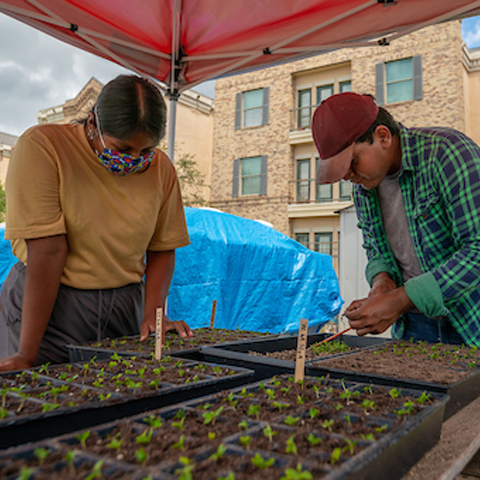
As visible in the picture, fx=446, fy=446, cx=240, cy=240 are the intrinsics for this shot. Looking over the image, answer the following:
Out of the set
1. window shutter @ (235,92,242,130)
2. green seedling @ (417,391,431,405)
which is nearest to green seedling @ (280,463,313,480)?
green seedling @ (417,391,431,405)

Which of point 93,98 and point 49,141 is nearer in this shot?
point 49,141

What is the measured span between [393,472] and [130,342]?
1184mm

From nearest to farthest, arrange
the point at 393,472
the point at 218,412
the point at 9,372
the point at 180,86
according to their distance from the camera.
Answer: the point at 393,472 < the point at 218,412 < the point at 9,372 < the point at 180,86

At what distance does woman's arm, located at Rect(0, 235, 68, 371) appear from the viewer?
1436mm

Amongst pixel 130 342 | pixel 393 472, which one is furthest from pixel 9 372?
pixel 393 472

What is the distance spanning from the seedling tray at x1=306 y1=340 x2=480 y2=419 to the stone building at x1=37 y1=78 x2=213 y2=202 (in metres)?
12.4

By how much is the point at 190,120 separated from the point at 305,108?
4.09 m

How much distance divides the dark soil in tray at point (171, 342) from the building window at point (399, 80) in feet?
34.2

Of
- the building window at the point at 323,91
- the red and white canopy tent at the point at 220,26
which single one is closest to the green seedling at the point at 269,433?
the red and white canopy tent at the point at 220,26

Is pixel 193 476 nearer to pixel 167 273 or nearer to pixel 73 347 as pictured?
pixel 73 347

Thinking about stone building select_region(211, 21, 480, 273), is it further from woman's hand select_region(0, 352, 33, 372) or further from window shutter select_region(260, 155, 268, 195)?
woman's hand select_region(0, 352, 33, 372)

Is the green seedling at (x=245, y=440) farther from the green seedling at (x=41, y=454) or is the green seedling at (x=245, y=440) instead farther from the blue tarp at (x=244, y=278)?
the blue tarp at (x=244, y=278)

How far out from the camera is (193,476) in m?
0.63

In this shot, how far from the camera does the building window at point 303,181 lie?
41.4 ft
